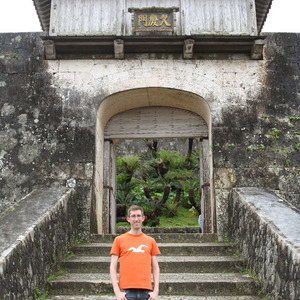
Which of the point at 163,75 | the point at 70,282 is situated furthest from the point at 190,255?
the point at 163,75

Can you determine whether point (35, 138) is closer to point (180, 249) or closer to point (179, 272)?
point (180, 249)

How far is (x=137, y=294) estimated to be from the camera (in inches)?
125

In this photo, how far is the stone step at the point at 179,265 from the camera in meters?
5.35

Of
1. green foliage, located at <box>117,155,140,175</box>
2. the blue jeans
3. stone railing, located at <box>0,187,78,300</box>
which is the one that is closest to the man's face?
the blue jeans

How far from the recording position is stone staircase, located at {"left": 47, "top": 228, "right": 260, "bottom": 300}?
4777 mm

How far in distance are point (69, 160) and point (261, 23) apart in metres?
5.59

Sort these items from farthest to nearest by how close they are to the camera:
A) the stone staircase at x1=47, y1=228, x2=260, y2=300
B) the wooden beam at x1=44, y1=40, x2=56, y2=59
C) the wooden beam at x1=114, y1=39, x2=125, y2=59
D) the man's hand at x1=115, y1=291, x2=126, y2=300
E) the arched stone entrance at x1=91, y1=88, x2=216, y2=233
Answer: the arched stone entrance at x1=91, y1=88, x2=216, y2=233 < the wooden beam at x1=44, y1=40, x2=56, y2=59 < the wooden beam at x1=114, y1=39, x2=125, y2=59 < the stone staircase at x1=47, y1=228, x2=260, y2=300 < the man's hand at x1=115, y1=291, x2=126, y2=300

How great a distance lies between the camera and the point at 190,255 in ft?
19.2

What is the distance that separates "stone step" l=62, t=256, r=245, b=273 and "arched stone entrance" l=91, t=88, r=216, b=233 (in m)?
1.76

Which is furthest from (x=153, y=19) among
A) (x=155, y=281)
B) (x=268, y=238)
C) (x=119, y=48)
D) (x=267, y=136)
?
(x=155, y=281)

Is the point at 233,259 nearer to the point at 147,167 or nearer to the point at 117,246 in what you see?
the point at 117,246

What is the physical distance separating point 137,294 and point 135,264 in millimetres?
219

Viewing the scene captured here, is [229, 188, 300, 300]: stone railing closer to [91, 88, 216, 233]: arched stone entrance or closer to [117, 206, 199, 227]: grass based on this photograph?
[91, 88, 216, 233]: arched stone entrance

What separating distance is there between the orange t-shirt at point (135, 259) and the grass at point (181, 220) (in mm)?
9016
